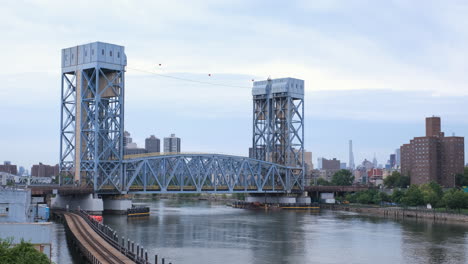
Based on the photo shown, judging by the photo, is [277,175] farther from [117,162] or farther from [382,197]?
[117,162]

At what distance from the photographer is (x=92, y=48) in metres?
105

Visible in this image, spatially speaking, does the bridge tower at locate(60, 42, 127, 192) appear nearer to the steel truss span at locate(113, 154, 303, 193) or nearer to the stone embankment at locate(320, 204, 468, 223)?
the steel truss span at locate(113, 154, 303, 193)

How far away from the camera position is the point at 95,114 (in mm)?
104812

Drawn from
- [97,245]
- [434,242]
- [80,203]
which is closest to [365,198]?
[80,203]

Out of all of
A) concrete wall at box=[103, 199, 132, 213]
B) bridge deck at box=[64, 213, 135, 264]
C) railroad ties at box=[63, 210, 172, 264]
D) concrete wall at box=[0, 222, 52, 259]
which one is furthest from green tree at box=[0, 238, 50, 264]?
concrete wall at box=[103, 199, 132, 213]

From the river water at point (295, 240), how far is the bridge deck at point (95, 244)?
3.25 meters

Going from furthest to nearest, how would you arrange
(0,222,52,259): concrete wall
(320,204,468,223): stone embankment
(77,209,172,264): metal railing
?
(320,204,468,223): stone embankment < (77,209,172,264): metal railing < (0,222,52,259): concrete wall

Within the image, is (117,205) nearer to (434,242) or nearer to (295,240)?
(295,240)

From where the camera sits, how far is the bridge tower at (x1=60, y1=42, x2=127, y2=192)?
346 feet

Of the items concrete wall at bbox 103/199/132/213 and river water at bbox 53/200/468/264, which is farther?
concrete wall at bbox 103/199/132/213

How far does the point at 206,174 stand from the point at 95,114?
28673 mm

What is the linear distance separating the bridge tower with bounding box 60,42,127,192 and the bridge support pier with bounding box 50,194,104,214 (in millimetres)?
2732

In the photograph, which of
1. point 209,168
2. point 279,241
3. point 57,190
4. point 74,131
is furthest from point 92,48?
point 279,241

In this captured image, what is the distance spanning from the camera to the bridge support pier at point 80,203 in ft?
331
